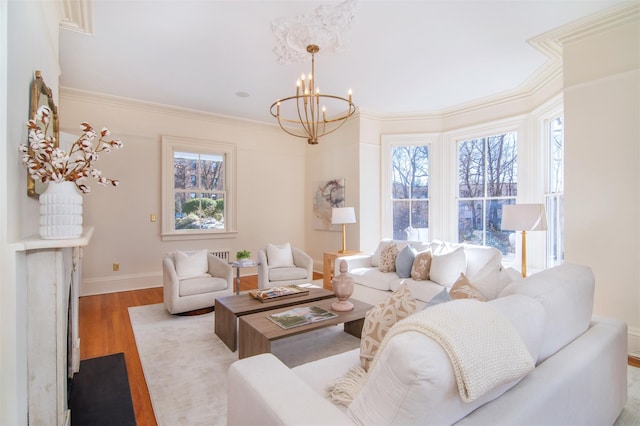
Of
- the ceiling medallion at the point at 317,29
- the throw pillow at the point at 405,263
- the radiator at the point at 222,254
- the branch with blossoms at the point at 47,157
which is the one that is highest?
the ceiling medallion at the point at 317,29

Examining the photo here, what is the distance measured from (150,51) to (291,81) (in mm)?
1623

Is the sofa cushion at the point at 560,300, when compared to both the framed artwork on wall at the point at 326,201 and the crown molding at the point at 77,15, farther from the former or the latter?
the framed artwork on wall at the point at 326,201

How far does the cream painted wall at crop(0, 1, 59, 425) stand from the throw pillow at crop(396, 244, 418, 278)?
3355 mm

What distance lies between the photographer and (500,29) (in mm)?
2961

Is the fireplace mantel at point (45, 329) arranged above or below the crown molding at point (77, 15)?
below

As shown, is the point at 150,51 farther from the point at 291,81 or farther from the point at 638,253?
the point at 638,253

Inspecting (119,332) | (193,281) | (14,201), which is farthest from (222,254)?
(14,201)

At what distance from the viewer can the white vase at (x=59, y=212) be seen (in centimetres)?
147

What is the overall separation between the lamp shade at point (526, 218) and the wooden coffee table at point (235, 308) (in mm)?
2023

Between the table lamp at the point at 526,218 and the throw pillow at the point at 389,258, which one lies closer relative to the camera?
the table lamp at the point at 526,218

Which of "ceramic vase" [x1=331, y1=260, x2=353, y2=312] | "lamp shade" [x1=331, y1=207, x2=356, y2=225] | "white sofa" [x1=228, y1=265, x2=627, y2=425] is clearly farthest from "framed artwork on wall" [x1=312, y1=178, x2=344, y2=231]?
"white sofa" [x1=228, y1=265, x2=627, y2=425]

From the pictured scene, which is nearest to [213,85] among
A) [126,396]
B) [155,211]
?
[155,211]

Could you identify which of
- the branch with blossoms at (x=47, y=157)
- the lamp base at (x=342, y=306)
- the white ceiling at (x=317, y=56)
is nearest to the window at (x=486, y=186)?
the white ceiling at (x=317, y=56)

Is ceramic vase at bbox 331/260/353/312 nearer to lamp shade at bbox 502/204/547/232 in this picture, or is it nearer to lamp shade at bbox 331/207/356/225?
lamp shade at bbox 502/204/547/232
